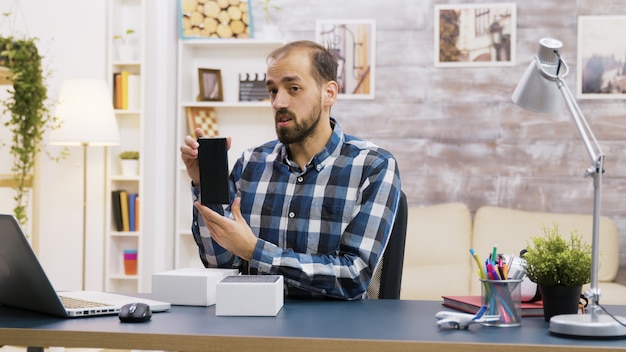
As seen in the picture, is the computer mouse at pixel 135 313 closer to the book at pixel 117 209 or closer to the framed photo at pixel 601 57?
the book at pixel 117 209

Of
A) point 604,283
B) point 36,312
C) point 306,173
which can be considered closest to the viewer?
point 36,312

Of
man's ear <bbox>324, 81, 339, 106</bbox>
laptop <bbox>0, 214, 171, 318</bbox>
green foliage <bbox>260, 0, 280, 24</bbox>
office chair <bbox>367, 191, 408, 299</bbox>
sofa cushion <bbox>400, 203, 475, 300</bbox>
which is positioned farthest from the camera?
green foliage <bbox>260, 0, 280, 24</bbox>

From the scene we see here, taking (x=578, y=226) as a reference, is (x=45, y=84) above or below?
above

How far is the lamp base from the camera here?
1.45 m

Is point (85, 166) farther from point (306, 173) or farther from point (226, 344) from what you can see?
point (226, 344)

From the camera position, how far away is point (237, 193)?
235cm

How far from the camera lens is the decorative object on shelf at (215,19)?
196 inches

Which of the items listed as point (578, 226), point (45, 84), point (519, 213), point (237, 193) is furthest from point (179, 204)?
point (237, 193)

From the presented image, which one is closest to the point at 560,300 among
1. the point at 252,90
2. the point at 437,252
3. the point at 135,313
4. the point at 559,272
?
the point at 559,272

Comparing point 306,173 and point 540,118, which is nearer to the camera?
point 306,173

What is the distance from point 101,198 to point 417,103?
6.42 feet

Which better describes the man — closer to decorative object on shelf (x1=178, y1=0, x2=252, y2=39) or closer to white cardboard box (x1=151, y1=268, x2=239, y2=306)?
white cardboard box (x1=151, y1=268, x2=239, y2=306)

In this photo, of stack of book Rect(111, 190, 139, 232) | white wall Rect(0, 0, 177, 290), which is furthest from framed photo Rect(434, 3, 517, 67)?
stack of book Rect(111, 190, 139, 232)

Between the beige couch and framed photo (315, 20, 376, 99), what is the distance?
81 cm
